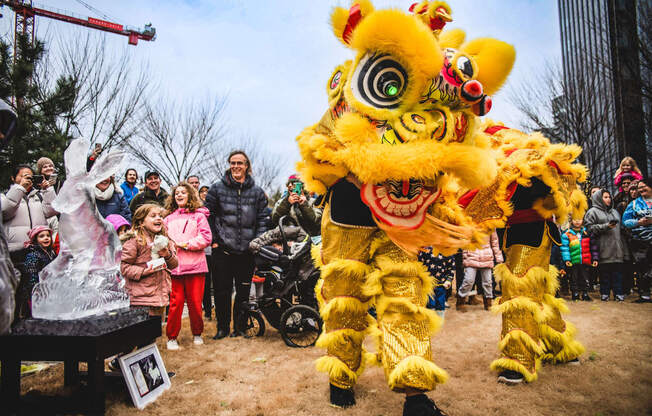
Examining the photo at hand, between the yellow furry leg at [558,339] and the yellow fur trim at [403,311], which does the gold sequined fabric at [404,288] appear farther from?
the yellow furry leg at [558,339]

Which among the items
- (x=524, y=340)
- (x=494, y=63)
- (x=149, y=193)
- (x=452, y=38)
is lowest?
(x=524, y=340)

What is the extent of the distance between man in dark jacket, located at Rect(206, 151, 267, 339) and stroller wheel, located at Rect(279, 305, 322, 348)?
700mm

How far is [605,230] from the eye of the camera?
263 inches

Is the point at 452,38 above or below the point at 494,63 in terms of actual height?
above

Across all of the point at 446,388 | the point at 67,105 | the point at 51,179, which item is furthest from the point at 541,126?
the point at 67,105

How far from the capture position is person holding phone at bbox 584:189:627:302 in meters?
6.64

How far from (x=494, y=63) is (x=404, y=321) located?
155 centimetres

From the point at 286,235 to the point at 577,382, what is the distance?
124 inches

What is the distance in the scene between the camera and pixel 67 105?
1059 centimetres

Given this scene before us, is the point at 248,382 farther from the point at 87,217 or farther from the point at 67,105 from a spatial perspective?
the point at 67,105

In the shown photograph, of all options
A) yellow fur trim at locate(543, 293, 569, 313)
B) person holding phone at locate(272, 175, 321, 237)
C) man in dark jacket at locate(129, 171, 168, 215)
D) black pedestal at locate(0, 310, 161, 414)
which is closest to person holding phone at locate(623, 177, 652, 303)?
yellow fur trim at locate(543, 293, 569, 313)

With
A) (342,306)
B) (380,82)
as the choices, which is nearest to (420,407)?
(342,306)

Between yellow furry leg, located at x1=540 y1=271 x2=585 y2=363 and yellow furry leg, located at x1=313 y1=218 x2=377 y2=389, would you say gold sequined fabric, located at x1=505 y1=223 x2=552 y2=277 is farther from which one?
yellow furry leg, located at x1=313 y1=218 x2=377 y2=389

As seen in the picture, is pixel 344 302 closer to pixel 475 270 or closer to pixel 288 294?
pixel 288 294
